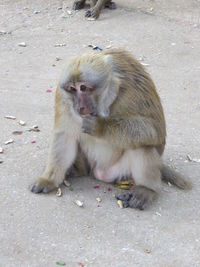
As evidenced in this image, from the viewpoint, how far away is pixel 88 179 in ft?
15.9

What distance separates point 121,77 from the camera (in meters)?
4.20

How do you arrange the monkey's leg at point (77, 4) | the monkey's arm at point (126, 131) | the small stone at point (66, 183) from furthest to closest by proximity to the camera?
the monkey's leg at point (77, 4), the small stone at point (66, 183), the monkey's arm at point (126, 131)

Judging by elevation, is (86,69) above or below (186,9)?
above

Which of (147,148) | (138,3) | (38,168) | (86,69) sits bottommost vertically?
(138,3)

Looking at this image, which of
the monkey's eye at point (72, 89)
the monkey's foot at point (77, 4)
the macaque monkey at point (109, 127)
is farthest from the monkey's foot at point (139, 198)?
the monkey's foot at point (77, 4)

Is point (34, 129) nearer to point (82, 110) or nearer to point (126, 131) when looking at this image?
point (126, 131)

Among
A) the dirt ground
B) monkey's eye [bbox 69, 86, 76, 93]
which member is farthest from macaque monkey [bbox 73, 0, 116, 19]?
monkey's eye [bbox 69, 86, 76, 93]

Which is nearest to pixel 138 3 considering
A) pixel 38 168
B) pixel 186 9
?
pixel 186 9

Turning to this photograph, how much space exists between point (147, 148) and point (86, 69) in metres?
0.86

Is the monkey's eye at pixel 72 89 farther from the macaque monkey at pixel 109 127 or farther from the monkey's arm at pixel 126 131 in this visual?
the monkey's arm at pixel 126 131

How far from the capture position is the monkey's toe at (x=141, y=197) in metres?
4.45

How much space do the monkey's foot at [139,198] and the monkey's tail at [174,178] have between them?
0.35 meters

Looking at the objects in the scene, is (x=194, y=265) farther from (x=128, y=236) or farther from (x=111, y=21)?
(x=111, y=21)

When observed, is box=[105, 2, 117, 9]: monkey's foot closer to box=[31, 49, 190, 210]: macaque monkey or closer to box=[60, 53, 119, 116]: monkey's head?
box=[31, 49, 190, 210]: macaque monkey
